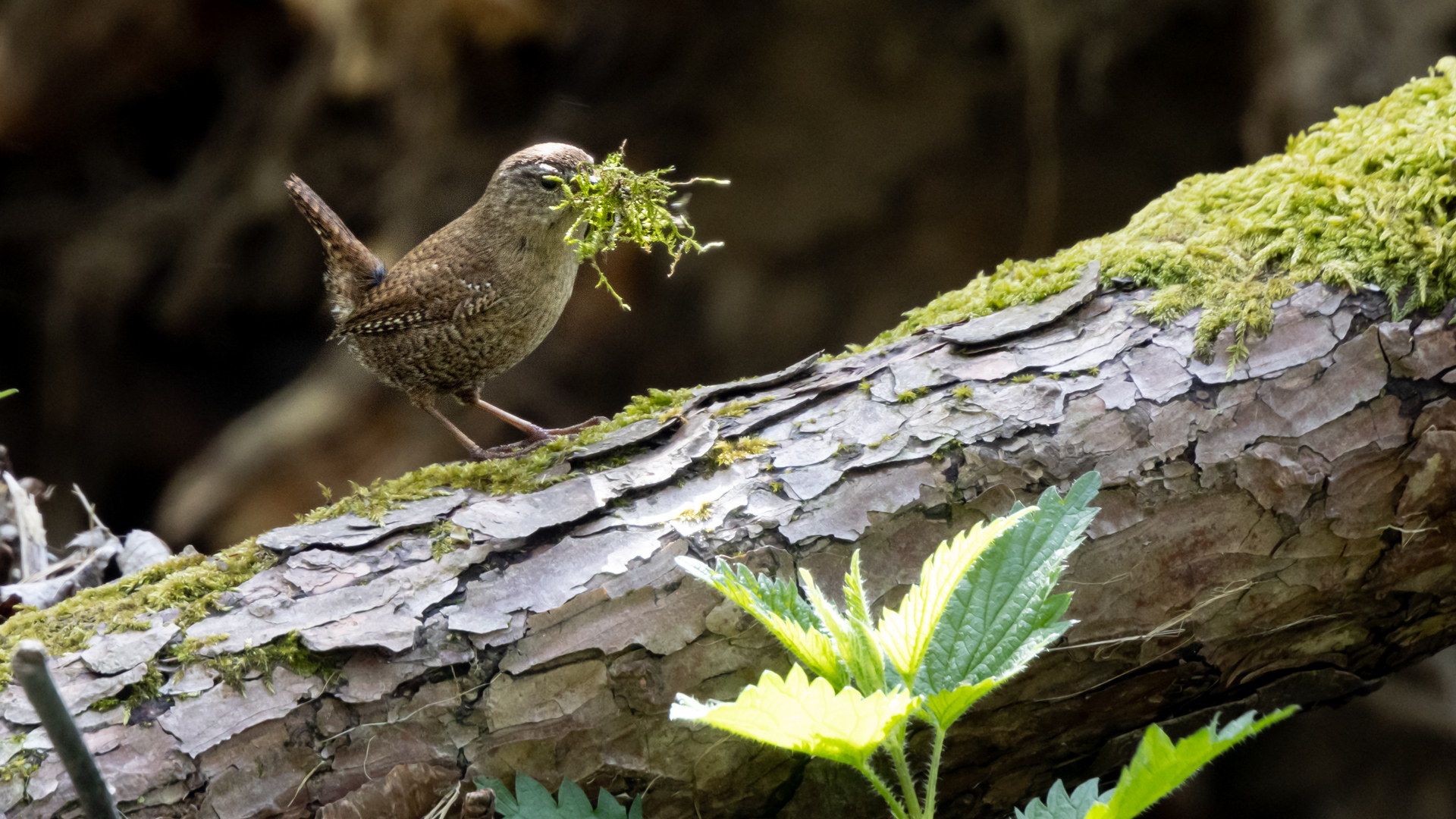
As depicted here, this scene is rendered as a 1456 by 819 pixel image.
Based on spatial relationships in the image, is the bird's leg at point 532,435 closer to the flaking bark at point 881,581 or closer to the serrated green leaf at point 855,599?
the flaking bark at point 881,581

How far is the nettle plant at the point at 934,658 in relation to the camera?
3.70 ft

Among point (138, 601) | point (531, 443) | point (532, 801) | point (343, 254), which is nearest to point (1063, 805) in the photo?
point (532, 801)

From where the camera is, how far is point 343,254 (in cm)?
287

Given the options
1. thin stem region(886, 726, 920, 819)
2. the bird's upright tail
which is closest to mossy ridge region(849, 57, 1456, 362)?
thin stem region(886, 726, 920, 819)

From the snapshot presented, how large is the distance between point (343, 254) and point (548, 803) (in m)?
1.88

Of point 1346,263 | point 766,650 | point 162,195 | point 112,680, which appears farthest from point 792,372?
point 162,195

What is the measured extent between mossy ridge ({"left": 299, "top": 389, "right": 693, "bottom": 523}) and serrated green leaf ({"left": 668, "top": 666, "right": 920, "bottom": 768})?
94 centimetres

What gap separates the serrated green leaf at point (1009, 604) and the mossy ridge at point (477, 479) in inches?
35.1

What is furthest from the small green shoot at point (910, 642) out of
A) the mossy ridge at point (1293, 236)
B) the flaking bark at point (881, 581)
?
the mossy ridge at point (1293, 236)

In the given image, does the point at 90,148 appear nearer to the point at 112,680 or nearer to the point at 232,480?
the point at 232,480

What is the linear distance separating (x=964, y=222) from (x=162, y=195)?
4785 mm

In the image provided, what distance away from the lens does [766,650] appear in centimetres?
171

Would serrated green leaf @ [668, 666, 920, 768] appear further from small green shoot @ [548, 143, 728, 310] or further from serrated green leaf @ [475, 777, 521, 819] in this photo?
small green shoot @ [548, 143, 728, 310]

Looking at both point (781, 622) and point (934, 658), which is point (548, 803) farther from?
point (934, 658)
